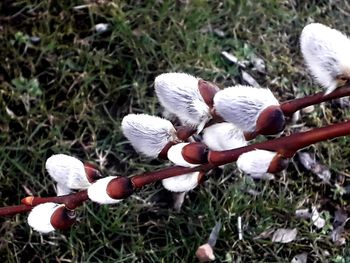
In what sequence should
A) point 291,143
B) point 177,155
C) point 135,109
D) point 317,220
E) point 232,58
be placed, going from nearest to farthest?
point 291,143, point 177,155, point 317,220, point 135,109, point 232,58

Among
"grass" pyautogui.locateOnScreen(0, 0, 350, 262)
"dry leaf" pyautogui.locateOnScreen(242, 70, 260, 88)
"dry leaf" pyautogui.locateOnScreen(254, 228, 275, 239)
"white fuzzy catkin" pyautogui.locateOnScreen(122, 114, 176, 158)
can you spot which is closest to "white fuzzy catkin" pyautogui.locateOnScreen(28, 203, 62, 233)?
"white fuzzy catkin" pyautogui.locateOnScreen(122, 114, 176, 158)

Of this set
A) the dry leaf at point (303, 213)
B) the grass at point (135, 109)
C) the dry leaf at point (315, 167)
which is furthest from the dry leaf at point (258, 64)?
the dry leaf at point (303, 213)

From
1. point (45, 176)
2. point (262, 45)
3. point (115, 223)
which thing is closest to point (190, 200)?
point (115, 223)

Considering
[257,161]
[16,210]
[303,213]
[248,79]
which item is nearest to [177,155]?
[257,161]

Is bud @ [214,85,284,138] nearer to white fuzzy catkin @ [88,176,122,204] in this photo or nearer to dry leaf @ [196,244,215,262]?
white fuzzy catkin @ [88,176,122,204]

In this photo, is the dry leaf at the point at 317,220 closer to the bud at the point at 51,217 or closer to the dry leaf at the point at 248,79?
the dry leaf at the point at 248,79

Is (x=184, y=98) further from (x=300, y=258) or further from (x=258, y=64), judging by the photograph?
(x=258, y=64)

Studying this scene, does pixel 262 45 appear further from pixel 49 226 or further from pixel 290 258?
pixel 49 226

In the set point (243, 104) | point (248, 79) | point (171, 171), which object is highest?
point (243, 104)

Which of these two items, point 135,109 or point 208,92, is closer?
point 208,92

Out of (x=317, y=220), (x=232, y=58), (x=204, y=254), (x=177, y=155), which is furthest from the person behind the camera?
(x=232, y=58)
